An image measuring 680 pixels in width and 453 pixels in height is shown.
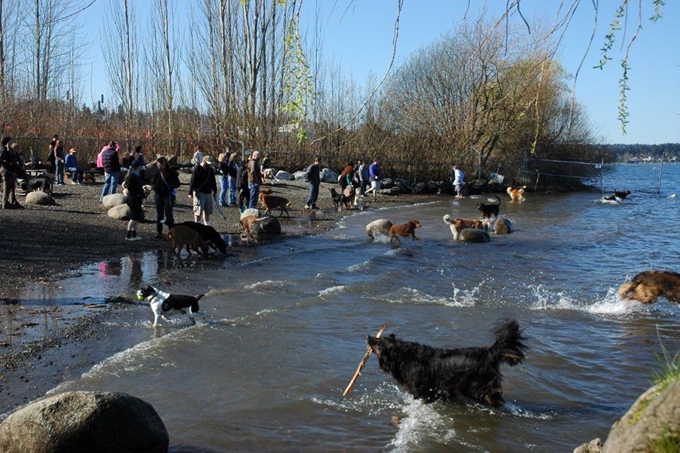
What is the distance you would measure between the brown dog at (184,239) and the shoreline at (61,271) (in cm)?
42

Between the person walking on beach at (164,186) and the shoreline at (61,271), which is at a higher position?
the person walking on beach at (164,186)

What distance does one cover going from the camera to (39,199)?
22.5 m

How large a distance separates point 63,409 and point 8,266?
9.13 meters

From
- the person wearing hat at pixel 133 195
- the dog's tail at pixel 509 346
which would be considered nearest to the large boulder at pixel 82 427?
the dog's tail at pixel 509 346

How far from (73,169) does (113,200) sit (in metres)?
8.67

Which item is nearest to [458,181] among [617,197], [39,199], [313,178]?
[617,197]

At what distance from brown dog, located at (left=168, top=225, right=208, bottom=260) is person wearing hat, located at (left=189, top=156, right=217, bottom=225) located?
212 cm

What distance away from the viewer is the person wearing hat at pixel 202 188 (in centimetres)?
1819

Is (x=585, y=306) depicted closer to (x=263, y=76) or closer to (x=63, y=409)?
(x=63, y=409)

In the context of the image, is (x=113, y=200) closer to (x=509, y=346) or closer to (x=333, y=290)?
(x=333, y=290)

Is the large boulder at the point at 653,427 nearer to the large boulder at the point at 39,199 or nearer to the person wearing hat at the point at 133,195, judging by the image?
the person wearing hat at the point at 133,195

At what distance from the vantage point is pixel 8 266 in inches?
543

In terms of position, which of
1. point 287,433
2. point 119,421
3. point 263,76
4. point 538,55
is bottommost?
point 287,433

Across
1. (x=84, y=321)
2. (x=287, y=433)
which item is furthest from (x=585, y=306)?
(x=84, y=321)
